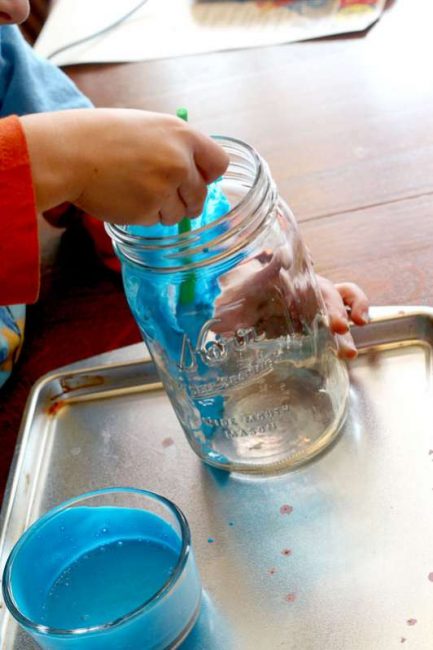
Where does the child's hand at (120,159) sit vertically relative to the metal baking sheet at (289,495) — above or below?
above

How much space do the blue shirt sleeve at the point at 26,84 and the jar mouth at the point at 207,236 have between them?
0.30m

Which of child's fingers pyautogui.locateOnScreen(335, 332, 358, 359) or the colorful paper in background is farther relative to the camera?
the colorful paper in background

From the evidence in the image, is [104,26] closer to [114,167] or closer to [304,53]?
[304,53]

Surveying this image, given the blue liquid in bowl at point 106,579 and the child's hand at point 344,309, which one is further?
the child's hand at point 344,309

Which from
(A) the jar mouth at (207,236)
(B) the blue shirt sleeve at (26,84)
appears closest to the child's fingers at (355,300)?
(A) the jar mouth at (207,236)

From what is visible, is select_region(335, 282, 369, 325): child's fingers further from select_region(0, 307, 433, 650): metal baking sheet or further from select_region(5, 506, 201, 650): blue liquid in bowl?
select_region(5, 506, 201, 650): blue liquid in bowl

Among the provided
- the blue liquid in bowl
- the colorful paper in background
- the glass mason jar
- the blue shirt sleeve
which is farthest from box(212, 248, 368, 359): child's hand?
the colorful paper in background

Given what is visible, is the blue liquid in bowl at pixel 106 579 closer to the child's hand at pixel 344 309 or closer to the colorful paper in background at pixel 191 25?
the child's hand at pixel 344 309

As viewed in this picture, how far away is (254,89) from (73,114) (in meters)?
0.42

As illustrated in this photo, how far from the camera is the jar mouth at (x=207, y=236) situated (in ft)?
1.30

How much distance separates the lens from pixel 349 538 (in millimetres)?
415

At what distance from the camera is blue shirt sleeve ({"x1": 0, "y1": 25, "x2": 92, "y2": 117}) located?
68 centimetres

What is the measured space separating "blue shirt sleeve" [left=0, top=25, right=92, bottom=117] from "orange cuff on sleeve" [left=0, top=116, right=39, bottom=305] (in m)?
0.30

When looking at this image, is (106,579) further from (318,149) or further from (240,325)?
(318,149)
